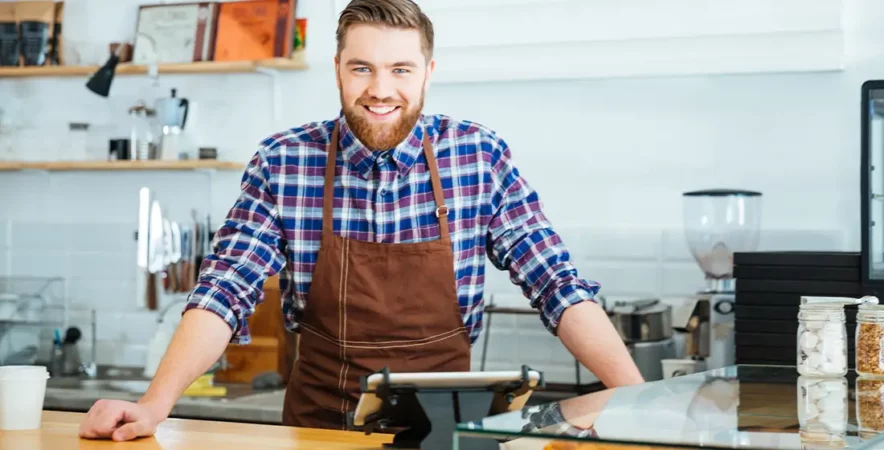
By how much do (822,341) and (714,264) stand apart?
1778 mm

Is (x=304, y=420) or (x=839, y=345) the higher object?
(x=839, y=345)

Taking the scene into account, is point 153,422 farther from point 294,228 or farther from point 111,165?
point 111,165

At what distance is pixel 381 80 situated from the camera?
92.7 inches

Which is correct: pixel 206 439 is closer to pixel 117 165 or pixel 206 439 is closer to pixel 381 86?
pixel 381 86

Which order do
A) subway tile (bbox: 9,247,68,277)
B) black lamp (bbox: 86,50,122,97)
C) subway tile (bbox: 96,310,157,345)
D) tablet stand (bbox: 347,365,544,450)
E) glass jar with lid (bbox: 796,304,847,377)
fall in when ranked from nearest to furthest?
1. tablet stand (bbox: 347,365,544,450)
2. glass jar with lid (bbox: 796,304,847,377)
3. black lamp (bbox: 86,50,122,97)
4. subway tile (bbox: 96,310,157,345)
5. subway tile (bbox: 9,247,68,277)

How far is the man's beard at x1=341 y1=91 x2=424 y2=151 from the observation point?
2.39 m

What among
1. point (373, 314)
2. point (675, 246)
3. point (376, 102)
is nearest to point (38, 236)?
point (675, 246)

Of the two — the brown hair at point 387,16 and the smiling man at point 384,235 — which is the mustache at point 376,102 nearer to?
the smiling man at point 384,235

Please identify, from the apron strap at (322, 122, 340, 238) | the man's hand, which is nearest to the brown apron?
the apron strap at (322, 122, 340, 238)

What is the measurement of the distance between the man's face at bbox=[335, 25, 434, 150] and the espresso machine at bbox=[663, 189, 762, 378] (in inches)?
54.1

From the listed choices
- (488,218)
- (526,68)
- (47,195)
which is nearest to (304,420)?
(488,218)

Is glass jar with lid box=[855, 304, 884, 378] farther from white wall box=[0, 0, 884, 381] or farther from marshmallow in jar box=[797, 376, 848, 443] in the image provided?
white wall box=[0, 0, 884, 381]

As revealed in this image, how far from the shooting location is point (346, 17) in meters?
2.41

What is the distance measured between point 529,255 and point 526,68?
1655 millimetres
